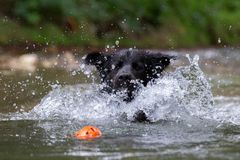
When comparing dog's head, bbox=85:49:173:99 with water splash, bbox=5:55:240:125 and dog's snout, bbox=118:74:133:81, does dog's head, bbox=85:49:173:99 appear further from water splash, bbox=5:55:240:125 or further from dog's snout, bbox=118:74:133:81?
water splash, bbox=5:55:240:125

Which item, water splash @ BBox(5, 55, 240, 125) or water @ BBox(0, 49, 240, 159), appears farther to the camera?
water splash @ BBox(5, 55, 240, 125)

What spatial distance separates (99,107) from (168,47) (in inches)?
478

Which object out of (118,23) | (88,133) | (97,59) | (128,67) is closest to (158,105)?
(128,67)

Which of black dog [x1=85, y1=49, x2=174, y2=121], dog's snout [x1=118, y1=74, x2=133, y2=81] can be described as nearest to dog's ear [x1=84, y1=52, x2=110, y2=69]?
black dog [x1=85, y1=49, x2=174, y2=121]

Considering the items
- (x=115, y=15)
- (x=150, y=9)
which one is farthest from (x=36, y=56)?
(x=150, y=9)

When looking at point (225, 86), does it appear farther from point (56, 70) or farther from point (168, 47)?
point (168, 47)

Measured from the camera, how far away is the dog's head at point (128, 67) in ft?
28.5

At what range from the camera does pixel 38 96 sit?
11.1m

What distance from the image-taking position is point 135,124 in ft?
25.6

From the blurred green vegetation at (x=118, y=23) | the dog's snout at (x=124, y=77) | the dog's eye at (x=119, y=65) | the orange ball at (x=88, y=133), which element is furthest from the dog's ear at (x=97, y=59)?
the blurred green vegetation at (x=118, y=23)

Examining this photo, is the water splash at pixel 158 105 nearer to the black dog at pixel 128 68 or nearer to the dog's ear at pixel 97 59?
the black dog at pixel 128 68

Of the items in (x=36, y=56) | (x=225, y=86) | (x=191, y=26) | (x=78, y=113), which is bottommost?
(x=78, y=113)

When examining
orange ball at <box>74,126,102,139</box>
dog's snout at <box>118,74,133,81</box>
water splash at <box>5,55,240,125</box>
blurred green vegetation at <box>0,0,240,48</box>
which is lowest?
orange ball at <box>74,126,102,139</box>

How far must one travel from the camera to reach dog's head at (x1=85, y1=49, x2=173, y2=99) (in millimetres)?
8688
